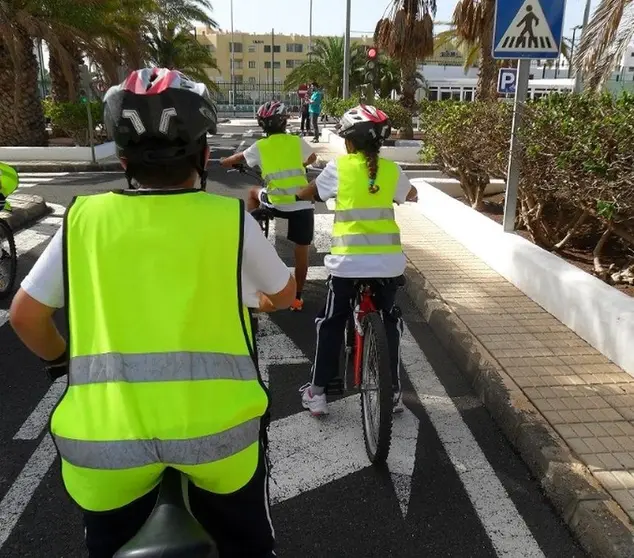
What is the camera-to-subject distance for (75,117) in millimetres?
18094

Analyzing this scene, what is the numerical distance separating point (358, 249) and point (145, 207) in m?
2.12

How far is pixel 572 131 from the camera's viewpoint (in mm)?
6066

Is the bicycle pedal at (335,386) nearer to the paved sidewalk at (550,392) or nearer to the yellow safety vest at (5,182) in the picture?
the paved sidewalk at (550,392)

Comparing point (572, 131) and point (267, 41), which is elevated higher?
point (267, 41)

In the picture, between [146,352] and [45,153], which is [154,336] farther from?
[45,153]

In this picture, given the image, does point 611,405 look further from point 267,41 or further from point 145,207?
point 267,41

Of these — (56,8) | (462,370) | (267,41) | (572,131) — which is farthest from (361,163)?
(267,41)

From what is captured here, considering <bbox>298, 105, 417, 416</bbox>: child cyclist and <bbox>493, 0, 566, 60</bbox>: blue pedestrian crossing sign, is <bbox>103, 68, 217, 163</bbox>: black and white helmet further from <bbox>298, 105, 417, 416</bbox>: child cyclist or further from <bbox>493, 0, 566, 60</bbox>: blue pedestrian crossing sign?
<bbox>493, 0, 566, 60</bbox>: blue pedestrian crossing sign

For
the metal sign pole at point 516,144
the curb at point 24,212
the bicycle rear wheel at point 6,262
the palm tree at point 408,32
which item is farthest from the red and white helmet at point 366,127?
the palm tree at point 408,32

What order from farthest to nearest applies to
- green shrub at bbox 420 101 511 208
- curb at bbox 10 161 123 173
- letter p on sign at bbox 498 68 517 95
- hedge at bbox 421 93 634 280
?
curb at bbox 10 161 123 173, letter p on sign at bbox 498 68 517 95, green shrub at bbox 420 101 511 208, hedge at bbox 421 93 634 280

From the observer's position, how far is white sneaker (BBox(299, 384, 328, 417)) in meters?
3.95

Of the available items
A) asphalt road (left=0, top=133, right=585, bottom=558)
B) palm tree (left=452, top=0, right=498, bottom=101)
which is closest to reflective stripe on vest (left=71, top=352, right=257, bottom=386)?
asphalt road (left=0, top=133, right=585, bottom=558)

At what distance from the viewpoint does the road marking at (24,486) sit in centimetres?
299

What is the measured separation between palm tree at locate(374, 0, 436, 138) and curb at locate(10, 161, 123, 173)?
1028cm
